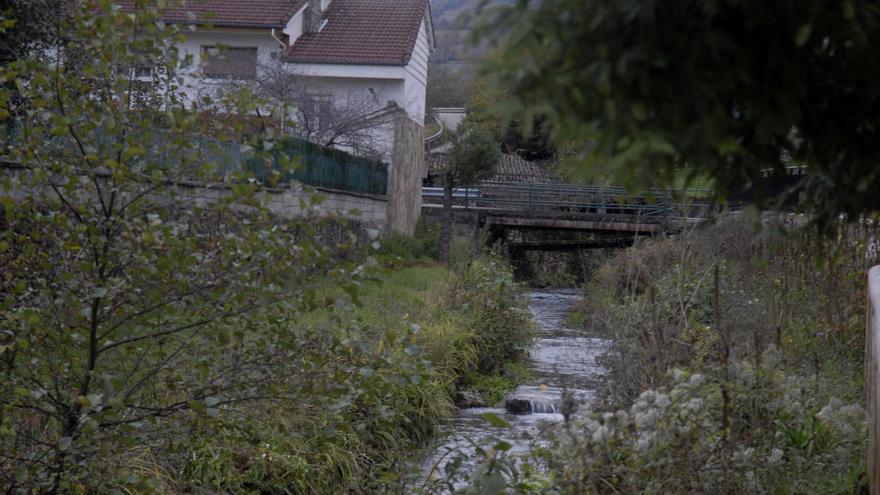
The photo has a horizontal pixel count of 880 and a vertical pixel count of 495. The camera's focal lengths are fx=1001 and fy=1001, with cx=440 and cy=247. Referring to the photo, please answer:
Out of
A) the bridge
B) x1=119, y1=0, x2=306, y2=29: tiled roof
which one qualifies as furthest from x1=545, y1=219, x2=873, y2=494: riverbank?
the bridge

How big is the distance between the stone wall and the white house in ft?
0.08

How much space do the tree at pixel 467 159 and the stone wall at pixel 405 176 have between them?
3.53 feet

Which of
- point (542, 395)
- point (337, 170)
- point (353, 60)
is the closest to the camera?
point (542, 395)

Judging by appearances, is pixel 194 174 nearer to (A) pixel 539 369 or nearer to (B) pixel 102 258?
(B) pixel 102 258

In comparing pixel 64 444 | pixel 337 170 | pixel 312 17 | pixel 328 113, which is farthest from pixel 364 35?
pixel 64 444

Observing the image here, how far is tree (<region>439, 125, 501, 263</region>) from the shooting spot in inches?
Result: 939

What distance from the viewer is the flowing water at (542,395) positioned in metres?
8.49

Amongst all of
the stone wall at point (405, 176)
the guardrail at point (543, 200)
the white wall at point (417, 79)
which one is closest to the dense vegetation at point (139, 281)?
the stone wall at point (405, 176)

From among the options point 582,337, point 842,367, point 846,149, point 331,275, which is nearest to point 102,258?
point 331,275

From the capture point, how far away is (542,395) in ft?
37.0

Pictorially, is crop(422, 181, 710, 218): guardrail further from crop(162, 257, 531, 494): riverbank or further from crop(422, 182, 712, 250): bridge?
crop(162, 257, 531, 494): riverbank

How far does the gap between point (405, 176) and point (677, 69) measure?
23.6 meters

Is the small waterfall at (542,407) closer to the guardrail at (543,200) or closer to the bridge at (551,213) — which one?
the bridge at (551,213)

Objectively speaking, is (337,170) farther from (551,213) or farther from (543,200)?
(543,200)
